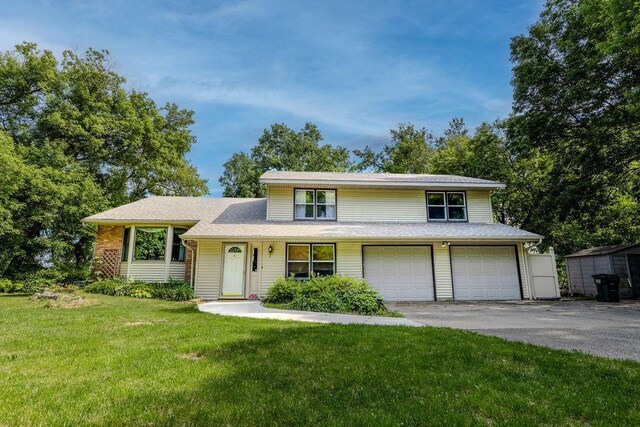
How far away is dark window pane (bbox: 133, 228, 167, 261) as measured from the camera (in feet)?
50.3

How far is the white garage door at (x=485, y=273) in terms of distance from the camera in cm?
1413

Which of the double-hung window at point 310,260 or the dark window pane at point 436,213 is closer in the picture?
the double-hung window at point 310,260

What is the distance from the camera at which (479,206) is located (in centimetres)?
1603

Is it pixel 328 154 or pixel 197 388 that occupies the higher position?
pixel 328 154

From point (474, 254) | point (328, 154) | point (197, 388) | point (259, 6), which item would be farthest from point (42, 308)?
point (328, 154)

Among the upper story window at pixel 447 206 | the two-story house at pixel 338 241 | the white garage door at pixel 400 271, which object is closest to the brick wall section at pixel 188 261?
the two-story house at pixel 338 241

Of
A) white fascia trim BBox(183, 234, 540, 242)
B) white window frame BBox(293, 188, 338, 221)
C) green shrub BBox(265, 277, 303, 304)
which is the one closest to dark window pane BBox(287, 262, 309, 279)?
white fascia trim BBox(183, 234, 540, 242)

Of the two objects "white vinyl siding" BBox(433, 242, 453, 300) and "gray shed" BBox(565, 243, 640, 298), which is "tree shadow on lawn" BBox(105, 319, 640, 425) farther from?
"gray shed" BBox(565, 243, 640, 298)

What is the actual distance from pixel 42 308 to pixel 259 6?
12.0 metres

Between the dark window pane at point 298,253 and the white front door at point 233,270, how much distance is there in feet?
6.28

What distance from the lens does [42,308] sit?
9.77m

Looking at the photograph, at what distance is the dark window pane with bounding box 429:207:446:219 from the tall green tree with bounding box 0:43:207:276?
18.8 m

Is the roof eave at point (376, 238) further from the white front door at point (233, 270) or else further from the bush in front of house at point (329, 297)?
the bush in front of house at point (329, 297)

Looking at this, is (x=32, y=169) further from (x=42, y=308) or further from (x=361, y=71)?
(x=361, y=71)
